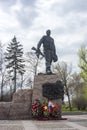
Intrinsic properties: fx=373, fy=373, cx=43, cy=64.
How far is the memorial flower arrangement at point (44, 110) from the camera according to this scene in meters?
20.2

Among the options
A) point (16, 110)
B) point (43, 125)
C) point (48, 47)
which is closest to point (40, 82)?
point (16, 110)

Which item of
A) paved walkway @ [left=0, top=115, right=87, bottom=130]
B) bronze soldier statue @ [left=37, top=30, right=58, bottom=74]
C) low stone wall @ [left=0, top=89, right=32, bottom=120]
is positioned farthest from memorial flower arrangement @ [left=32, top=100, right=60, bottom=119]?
paved walkway @ [left=0, top=115, right=87, bottom=130]

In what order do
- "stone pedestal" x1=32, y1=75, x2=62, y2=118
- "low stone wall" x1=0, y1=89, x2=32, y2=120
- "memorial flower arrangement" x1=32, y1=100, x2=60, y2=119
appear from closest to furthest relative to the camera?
"memorial flower arrangement" x1=32, y1=100, x2=60, y2=119 → "low stone wall" x1=0, y1=89, x2=32, y2=120 → "stone pedestal" x1=32, y1=75, x2=62, y2=118

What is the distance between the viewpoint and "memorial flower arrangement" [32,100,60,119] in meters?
20.2

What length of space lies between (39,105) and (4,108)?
204 centimetres

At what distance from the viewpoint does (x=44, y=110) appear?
20234mm

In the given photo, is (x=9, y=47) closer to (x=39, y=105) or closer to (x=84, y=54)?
(x=84, y=54)

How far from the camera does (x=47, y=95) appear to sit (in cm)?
2106

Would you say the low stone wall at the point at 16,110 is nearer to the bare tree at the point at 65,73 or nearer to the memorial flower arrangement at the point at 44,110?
the memorial flower arrangement at the point at 44,110

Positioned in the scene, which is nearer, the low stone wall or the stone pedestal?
the low stone wall

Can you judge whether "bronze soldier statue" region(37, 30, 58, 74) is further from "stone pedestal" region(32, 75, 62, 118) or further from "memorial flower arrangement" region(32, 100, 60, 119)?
"memorial flower arrangement" region(32, 100, 60, 119)

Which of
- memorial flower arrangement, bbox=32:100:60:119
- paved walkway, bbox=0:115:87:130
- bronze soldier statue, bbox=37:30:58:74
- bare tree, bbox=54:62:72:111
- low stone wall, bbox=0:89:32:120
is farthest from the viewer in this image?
bare tree, bbox=54:62:72:111

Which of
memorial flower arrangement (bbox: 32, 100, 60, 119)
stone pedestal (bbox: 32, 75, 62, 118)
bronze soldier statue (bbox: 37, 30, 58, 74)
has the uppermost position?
bronze soldier statue (bbox: 37, 30, 58, 74)

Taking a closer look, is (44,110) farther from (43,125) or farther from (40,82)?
(43,125)
